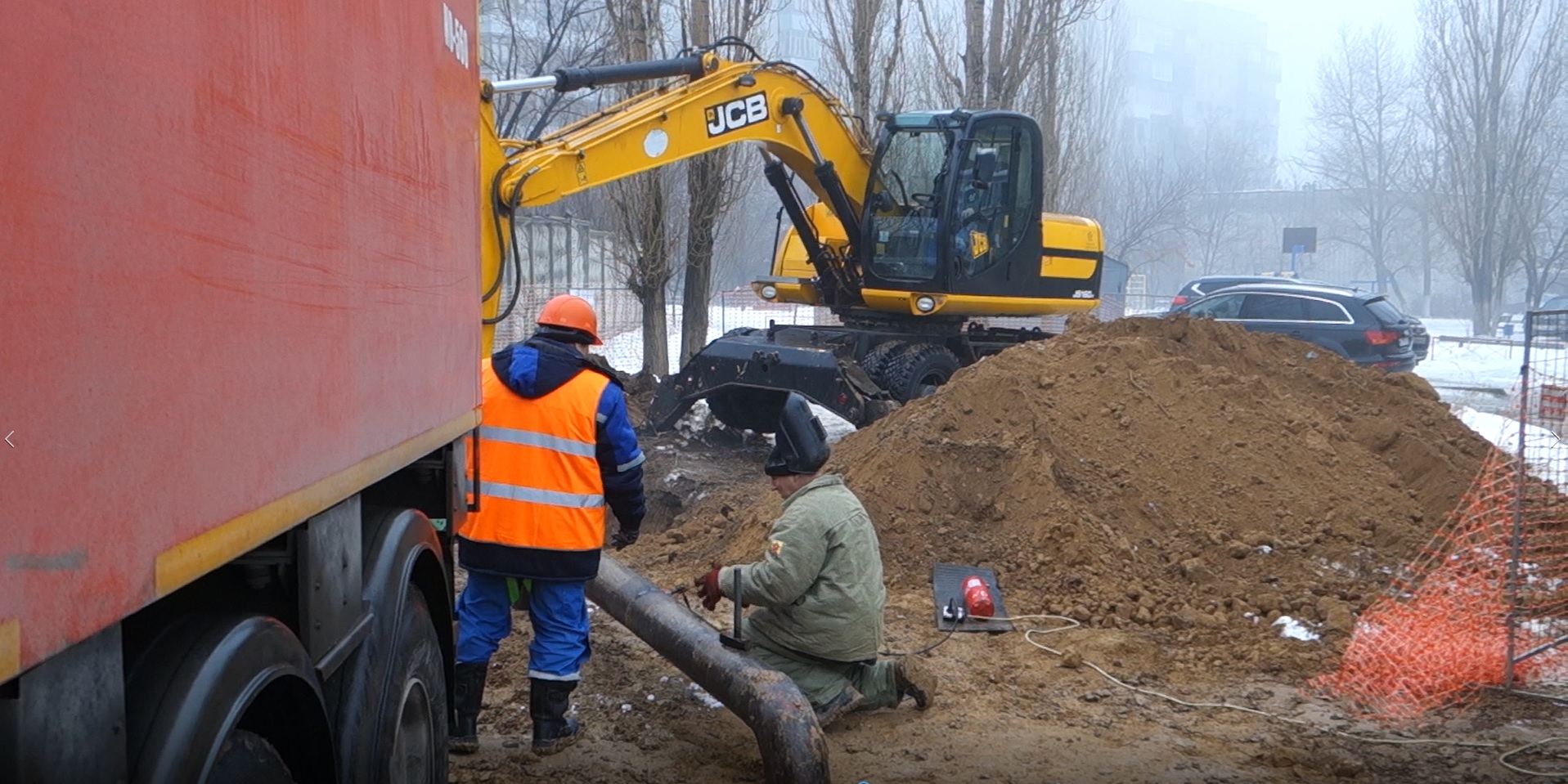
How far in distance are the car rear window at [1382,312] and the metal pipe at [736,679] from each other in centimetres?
1649

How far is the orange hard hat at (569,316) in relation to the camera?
17.1ft

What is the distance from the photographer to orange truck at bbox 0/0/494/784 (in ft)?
Result: 5.26

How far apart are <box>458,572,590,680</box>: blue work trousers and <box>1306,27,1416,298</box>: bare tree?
53.9 meters

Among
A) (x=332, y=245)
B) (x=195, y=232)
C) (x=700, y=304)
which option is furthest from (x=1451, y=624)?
(x=700, y=304)

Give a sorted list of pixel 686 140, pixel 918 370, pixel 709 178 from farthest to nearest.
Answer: pixel 709 178
pixel 918 370
pixel 686 140

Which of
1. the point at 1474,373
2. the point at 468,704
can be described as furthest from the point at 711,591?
the point at 1474,373

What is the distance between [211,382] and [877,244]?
451 inches

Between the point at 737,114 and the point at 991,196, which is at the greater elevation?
the point at 737,114

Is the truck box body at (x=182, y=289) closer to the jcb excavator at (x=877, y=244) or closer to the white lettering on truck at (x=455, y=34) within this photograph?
the white lettering on truck at (x=455, y=34)

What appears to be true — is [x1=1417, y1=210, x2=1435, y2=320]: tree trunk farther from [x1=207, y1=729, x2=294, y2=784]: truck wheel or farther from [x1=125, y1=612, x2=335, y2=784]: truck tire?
[x1=207, y1=729, x2=294, y2=784]: truck wheel

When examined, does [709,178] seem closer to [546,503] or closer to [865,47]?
[865,47]

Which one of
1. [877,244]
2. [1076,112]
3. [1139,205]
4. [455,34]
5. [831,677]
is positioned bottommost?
[831,677]

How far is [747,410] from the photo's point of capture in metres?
13.3

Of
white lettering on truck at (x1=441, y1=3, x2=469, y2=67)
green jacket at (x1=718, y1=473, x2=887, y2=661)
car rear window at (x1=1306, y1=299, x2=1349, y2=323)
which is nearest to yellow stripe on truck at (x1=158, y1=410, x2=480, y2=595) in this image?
white lettering on truck at (x1=441, y1=3, x2=469, y2=67)
